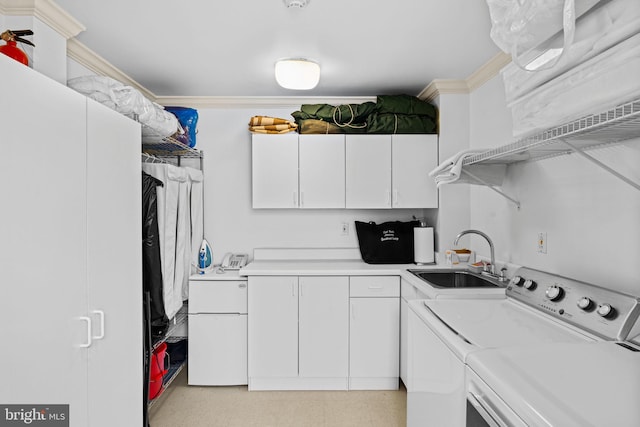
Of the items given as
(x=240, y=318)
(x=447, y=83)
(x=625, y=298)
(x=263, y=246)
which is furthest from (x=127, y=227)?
(x=447, y=83)

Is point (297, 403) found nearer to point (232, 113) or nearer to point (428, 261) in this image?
point (428, 261)

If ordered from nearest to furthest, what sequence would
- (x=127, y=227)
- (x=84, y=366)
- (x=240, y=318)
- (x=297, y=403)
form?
(x=84, y=366)
(x=127, y=227)
(x=297, y=403)
(x=240, y=318)

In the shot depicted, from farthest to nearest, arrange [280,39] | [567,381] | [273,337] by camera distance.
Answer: [273,337], [280,39], [567,381]

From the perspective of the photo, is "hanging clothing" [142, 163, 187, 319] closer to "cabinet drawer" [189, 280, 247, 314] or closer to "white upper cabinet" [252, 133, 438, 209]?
"cabinet drawer" [189, 280, 247, 314]

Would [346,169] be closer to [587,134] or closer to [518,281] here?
[518,281]

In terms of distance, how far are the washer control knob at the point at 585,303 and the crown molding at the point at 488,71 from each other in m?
1.62

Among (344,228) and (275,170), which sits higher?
(275,170)

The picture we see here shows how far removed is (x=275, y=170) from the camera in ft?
10.4

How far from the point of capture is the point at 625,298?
125cm

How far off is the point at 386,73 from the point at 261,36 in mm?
1050

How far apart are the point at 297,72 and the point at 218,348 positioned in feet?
7.05

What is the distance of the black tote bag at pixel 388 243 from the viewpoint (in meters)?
3.18

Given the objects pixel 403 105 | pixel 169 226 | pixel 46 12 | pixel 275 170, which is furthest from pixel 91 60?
pixel 403 105

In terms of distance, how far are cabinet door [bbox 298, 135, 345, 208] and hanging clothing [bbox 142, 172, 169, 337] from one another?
1232 millimetres
